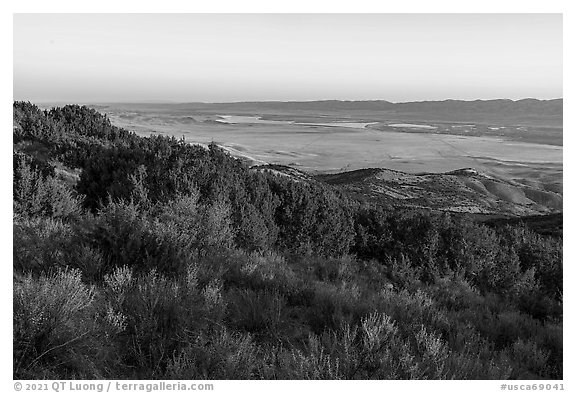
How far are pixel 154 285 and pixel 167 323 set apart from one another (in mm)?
465

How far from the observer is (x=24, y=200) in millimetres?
7883

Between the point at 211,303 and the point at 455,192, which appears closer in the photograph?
the point at 211,303

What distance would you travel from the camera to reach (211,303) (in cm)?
363

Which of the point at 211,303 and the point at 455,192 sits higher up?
the point at 211,303

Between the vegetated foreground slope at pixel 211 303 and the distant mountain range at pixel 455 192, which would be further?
the distant mountain range at pixel 455 192

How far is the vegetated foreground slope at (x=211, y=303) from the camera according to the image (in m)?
2.81

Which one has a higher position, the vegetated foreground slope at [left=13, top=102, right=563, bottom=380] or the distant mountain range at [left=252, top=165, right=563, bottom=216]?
the vegetated foreground slope at [left=13, top=102, right=563, bottom=380]

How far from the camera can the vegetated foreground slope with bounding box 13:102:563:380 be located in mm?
2811

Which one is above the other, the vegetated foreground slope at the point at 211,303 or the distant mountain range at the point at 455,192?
the vegetated foreground slope at the point at 211,303
